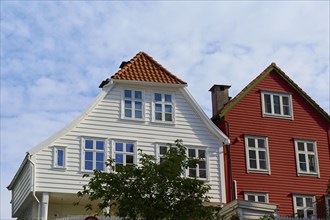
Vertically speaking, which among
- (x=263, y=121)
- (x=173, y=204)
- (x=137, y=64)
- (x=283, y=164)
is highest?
(x=137, y=64)

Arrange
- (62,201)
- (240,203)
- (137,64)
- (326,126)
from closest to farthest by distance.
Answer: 1. (240,203)
2. (62,201)
3. (137,64)
4. (326,126)

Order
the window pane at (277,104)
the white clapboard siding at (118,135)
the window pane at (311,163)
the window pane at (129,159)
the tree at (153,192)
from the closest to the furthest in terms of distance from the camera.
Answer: the tree at (153,192), the white clapboard siding at (118,135), the window pane at (129,159), the window pane at (311,163), the window pane at (277,104)

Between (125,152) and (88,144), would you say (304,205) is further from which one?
(88,144)

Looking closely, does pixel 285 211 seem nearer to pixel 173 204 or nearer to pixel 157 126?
pixel 157 126

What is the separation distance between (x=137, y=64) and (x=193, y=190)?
13.4 meters

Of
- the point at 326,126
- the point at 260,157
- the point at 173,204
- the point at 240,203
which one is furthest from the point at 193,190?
the point at 326,126

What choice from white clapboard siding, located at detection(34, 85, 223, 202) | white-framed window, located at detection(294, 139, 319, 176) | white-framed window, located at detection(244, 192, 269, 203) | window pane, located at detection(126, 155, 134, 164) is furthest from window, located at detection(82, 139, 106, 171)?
white-framed window, located at detection(294, 139, 319, 176)

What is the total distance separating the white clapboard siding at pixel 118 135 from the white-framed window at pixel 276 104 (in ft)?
14.4

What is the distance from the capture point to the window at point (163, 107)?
3850 centimetres

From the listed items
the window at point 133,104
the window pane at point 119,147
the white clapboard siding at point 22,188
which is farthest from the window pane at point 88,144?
the white clapboard siding at point 22,188

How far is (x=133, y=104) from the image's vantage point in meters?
38.2

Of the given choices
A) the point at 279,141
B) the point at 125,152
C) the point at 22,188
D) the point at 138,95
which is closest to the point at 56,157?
the point at 125,152

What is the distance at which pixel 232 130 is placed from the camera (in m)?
40.2

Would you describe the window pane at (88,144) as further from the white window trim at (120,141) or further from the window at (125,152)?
the window at (125,152)
